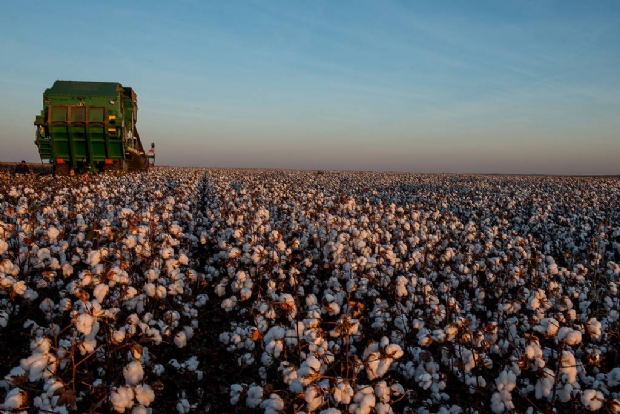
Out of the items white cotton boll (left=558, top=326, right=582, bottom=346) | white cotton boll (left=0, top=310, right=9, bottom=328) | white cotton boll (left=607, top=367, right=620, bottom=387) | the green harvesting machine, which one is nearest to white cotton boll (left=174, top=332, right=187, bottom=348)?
white cotton boll (left=0, top=310, right=9, bottom=328)

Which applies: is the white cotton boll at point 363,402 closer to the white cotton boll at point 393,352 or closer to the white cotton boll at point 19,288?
the white cotton boll at point 393,352

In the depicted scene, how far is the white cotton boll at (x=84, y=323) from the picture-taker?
327cm

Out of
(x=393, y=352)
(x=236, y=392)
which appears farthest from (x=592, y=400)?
(x=236, y=392)

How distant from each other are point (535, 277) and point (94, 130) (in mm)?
18355

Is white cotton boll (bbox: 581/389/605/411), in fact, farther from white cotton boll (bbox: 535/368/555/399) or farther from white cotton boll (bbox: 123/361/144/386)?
white cotton boll (bbox: 123/361/144/386)

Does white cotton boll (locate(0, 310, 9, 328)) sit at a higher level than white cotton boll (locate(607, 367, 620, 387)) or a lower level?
higher

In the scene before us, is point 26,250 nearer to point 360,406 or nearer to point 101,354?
point 101,354

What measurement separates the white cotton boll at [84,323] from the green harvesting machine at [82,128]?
18286 mm

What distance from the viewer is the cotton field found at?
10.7ft

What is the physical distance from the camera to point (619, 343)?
499 centimetres

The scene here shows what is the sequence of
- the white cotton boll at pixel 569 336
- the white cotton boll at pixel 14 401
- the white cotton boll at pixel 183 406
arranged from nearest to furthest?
1. the white cotton boll at pixel 14 401
2. the white cotton boll at pixel 569 336
3. the white cotton boll at pixel 183 406

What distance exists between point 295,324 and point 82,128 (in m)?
18.0

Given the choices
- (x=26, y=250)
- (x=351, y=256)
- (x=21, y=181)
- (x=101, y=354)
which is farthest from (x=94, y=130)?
(x=101, y=354)

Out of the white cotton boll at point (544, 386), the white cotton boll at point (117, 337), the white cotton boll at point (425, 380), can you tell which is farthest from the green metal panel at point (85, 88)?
the white cotton boll at point (544, 386)
